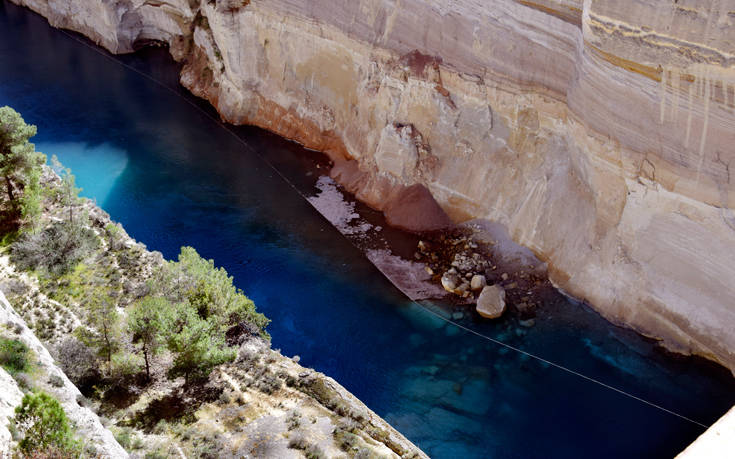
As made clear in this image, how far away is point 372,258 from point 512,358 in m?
6.72

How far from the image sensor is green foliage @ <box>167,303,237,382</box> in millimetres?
15594

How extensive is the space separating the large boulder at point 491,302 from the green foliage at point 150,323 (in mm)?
10370

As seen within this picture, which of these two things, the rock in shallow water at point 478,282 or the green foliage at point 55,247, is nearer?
the green foliage at point 55,247

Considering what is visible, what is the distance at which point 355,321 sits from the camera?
2202cm

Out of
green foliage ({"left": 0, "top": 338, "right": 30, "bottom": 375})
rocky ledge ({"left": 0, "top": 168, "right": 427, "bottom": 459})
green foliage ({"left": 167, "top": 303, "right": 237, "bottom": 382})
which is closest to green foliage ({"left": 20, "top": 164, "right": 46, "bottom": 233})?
rocky ledge ({"left": 0, "top": 168, "right": 427, "bottom": 459})

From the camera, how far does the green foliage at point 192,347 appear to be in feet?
51.2

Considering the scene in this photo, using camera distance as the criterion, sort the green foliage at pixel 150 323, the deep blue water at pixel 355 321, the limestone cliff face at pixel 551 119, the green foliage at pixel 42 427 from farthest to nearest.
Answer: the deep blue water at pixel 355 321 < the limestone cliff face at pixel 551 119 < the green foliage at pixel 150 323 < the green foliage at pixel 42 427

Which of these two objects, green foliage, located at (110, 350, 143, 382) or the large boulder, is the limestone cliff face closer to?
the large boulder

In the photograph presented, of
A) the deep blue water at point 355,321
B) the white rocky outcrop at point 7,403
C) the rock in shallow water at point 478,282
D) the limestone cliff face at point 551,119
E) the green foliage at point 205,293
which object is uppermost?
the limestone cliff face at point 551,119

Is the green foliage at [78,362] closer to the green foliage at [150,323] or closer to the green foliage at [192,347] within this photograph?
the green foliage at [150,323]

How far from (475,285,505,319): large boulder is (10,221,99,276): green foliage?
41.4 ft

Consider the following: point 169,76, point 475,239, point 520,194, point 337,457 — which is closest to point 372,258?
point 475,239

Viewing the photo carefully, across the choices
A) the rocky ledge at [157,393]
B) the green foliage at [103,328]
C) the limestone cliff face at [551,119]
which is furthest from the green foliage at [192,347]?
the limestone cliff face at [551,119]

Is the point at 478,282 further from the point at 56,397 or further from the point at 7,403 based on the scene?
the point at 7,403
